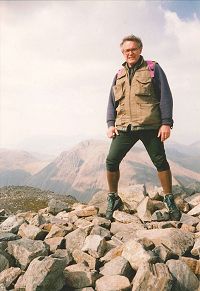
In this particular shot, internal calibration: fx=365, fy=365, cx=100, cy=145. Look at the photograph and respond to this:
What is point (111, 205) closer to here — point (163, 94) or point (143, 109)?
point (143, 109)

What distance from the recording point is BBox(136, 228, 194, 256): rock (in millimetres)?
7186

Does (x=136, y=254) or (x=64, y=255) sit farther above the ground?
(x=136, y=254)

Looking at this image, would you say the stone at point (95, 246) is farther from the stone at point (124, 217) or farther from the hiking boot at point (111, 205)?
the hiking boot at point (111, 205)

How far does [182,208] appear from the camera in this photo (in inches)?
414

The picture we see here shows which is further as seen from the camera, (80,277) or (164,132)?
(164,132)

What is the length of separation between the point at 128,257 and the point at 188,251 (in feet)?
4.73

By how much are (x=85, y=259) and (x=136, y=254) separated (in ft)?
3.72

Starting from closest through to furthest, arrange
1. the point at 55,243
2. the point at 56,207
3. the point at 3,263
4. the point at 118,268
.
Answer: the point at 118,268 < the point at 3,263 < the point at 55,243 < the point at 56,207

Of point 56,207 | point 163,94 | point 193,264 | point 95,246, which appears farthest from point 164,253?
point 56,207

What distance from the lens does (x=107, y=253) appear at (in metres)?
7.27

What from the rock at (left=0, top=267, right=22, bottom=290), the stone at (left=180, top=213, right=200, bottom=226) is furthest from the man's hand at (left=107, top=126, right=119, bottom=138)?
the rock at (left=0, top=267, right=22, bottom=290)

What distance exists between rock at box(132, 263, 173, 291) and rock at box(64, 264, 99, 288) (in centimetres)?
77

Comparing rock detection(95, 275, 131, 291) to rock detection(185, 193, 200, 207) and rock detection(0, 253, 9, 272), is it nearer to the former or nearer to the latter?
rock detection(0, 253, 9, 272)

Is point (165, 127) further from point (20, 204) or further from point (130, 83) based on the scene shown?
point (20, 204)
